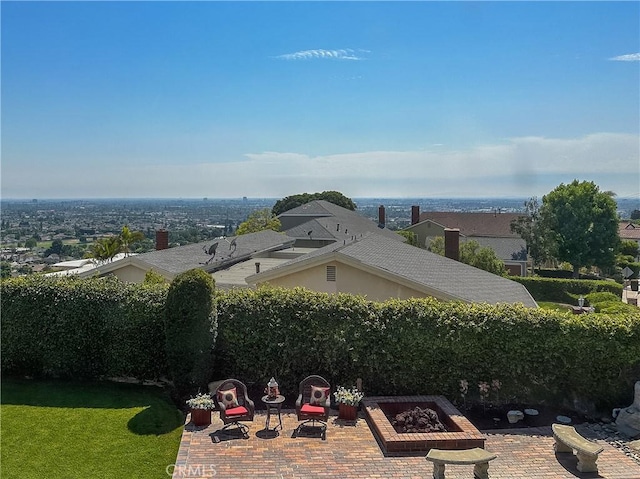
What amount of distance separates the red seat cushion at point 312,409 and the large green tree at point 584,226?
1788 inches

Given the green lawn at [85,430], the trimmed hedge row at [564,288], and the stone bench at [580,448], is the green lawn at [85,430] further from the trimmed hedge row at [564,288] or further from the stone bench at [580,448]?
the trimmed hedge row at [564,288]

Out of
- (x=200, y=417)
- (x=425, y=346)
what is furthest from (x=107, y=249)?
(x=425, y=346)

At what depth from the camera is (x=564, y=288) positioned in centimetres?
3828

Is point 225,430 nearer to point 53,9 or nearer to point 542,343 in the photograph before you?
point 542,343

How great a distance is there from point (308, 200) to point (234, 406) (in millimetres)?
80640

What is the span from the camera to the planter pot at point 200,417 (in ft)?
34.6

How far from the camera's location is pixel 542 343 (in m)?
11.8

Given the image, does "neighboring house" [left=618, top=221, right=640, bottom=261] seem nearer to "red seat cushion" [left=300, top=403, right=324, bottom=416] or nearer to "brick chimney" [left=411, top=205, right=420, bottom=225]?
"brick chimney" [left=411, top=205, right=420, bottom=225]

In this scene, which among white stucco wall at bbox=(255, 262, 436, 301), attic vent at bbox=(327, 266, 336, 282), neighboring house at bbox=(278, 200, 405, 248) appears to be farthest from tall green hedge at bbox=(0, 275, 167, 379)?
neighboring house at bbox=(278, 200, 405, 248)

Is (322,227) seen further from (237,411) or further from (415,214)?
(415,214)

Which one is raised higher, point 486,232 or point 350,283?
point 350,283

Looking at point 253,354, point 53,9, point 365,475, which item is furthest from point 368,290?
point 53,9

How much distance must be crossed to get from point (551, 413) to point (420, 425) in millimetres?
4005

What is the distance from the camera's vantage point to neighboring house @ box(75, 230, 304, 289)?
774 inches
